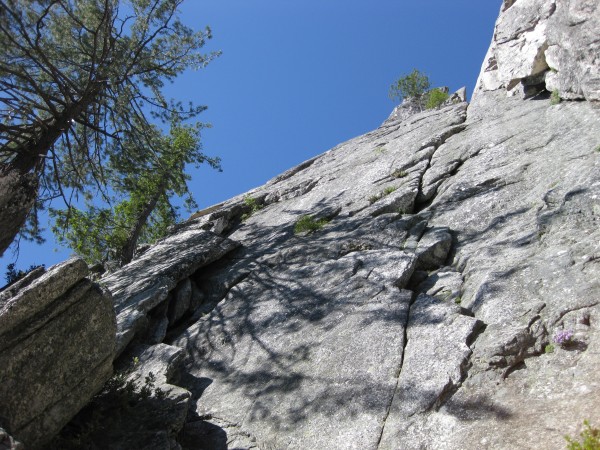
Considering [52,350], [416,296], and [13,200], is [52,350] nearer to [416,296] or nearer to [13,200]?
[416,296]

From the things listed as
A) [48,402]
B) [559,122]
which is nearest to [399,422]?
[48,402]

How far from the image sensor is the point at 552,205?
779 centimetres

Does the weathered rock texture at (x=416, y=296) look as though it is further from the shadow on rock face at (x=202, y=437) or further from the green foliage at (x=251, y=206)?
the green foliage at (x=251, y=206)

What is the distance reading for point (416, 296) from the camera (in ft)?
24.4

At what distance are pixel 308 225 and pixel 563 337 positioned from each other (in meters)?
6.35

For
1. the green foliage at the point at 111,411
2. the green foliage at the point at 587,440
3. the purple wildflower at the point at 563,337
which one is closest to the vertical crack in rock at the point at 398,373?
the purple wildflower at the point at 563,337

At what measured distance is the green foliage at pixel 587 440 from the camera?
4059 mm

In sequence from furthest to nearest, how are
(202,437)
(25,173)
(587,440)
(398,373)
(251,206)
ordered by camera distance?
(251,206) → (25,173) → (202,437) → (398,373) → (587,440)

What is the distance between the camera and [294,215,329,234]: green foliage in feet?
36.7

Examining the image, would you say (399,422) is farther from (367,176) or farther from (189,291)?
(367,176)

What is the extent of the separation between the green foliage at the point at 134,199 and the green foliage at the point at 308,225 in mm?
4339

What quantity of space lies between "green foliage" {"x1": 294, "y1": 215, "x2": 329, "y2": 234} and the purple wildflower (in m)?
6.05

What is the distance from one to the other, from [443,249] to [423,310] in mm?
1637

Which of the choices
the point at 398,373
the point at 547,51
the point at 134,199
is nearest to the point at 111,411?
the point at 398,373
